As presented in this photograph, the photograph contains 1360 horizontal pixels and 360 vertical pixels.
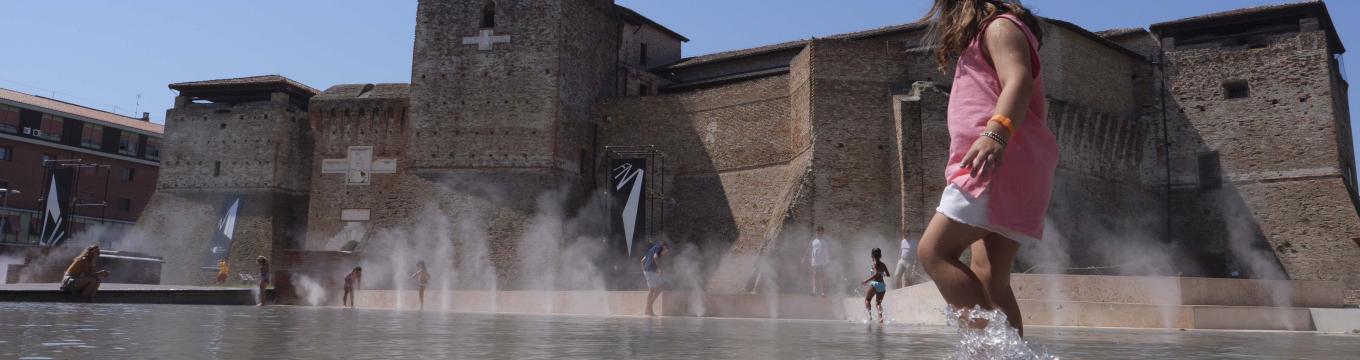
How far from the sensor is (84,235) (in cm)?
4038

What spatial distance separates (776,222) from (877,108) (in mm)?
3412

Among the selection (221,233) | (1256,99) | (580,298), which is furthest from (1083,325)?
(221,233)

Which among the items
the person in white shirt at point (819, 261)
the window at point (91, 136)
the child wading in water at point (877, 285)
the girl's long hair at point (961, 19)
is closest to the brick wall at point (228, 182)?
the person in white shirt at point (819, 261)

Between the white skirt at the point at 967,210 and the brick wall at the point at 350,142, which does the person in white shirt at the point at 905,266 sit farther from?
the white skirt at the point at 967,210

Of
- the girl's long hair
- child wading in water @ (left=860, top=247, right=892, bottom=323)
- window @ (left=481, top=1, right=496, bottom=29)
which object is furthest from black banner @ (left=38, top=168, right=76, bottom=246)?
the girl's long hair

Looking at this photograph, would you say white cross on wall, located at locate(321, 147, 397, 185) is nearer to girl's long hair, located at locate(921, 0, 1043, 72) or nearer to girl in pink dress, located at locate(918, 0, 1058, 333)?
girl's long hair, located at locate(921, 0, 1043, 72)

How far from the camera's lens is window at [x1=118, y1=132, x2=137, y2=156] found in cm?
4909

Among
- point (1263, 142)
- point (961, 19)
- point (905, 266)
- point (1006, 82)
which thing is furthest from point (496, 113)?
point (1006, 82)

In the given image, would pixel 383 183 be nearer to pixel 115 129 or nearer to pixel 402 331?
pixel 402 331

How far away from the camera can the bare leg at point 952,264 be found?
3076 millimetres

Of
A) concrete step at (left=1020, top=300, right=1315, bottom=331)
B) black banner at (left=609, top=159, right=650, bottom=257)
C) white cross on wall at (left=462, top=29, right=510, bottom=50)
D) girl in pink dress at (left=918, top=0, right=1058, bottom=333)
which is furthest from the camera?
white cross on wall at (left=462, top=29, right=510, bottom=50)

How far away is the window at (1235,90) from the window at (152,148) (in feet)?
158

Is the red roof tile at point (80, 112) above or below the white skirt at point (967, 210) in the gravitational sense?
above

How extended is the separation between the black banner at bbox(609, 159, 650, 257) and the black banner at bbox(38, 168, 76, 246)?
18.1 meters
